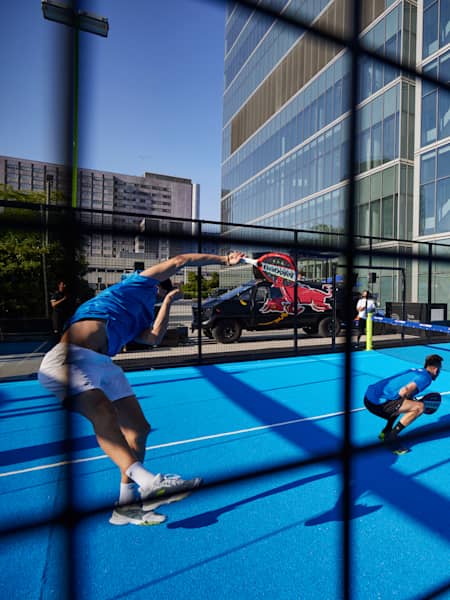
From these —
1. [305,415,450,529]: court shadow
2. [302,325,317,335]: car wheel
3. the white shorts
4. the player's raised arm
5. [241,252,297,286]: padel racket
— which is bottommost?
[305,415,450,529]: court shadow

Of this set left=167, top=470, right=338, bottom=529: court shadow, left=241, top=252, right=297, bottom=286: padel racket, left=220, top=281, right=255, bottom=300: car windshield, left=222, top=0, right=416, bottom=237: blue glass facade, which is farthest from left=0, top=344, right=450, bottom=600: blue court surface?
left=220, top=281, right=255, bottom=300: car windshield

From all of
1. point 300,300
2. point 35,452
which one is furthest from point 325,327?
point 35,452

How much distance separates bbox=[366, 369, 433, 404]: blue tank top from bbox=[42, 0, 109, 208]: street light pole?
11.5 feet

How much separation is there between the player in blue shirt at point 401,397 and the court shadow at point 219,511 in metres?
1.09

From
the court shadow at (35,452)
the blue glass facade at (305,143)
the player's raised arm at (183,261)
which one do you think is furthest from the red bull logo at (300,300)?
the player's raised arm at (183,261)

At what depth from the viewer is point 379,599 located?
167cm

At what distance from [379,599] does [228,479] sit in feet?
5.06

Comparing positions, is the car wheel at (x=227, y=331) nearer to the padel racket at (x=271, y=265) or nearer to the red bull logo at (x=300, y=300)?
the red bull logo at (x=300, y=300)

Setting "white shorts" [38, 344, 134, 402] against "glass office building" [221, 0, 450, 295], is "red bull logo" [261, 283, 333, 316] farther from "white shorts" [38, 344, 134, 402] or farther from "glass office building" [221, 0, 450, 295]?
"white shorts" [38, 344, 134, 402]

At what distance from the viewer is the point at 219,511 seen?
2.29 meters

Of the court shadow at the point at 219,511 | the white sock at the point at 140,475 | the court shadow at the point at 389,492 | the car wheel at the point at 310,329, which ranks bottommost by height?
the court shadow at the point at 219,511

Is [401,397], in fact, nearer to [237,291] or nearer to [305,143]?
[237,291]

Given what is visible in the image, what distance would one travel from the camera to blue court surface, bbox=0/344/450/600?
3.94 feet

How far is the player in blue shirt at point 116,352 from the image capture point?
4.15 feet
